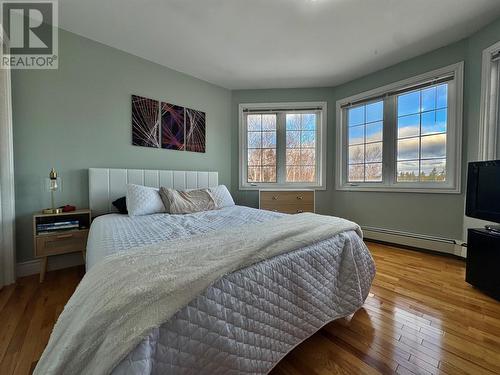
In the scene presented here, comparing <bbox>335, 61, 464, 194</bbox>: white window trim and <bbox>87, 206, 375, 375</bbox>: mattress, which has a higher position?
<bbox>335, 61, 464, 194</bbox>: white window trim

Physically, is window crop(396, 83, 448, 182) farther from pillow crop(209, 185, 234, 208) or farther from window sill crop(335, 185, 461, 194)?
pillow crop(209, 185, 234, 208)

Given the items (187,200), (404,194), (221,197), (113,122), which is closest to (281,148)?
(221,197)

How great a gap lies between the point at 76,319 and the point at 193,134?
2801mm

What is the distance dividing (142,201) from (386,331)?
223 centimetres

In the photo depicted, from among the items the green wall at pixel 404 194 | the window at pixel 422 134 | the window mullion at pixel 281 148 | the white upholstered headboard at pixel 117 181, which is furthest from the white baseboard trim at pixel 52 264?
the window at pixel 422 134

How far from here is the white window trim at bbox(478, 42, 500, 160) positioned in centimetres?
221

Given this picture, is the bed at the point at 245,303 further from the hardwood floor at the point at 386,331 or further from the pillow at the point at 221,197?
the pillow at the point at 221,197

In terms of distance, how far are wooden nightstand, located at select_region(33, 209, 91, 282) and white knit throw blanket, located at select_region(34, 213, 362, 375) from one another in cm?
153

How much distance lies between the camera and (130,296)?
645mm

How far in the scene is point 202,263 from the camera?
2.80 feet

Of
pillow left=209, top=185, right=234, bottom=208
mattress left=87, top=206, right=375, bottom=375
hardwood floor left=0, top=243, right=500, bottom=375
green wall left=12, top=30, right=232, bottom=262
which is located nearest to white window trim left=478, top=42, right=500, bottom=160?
hardwood floor left=0, top=243, right=500, bottom=375

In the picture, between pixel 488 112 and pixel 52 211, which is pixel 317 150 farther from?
pixel 52 211

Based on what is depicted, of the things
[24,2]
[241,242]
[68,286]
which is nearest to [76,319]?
[241,242]

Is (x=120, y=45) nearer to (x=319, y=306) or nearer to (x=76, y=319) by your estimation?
(x=76, y=319)
